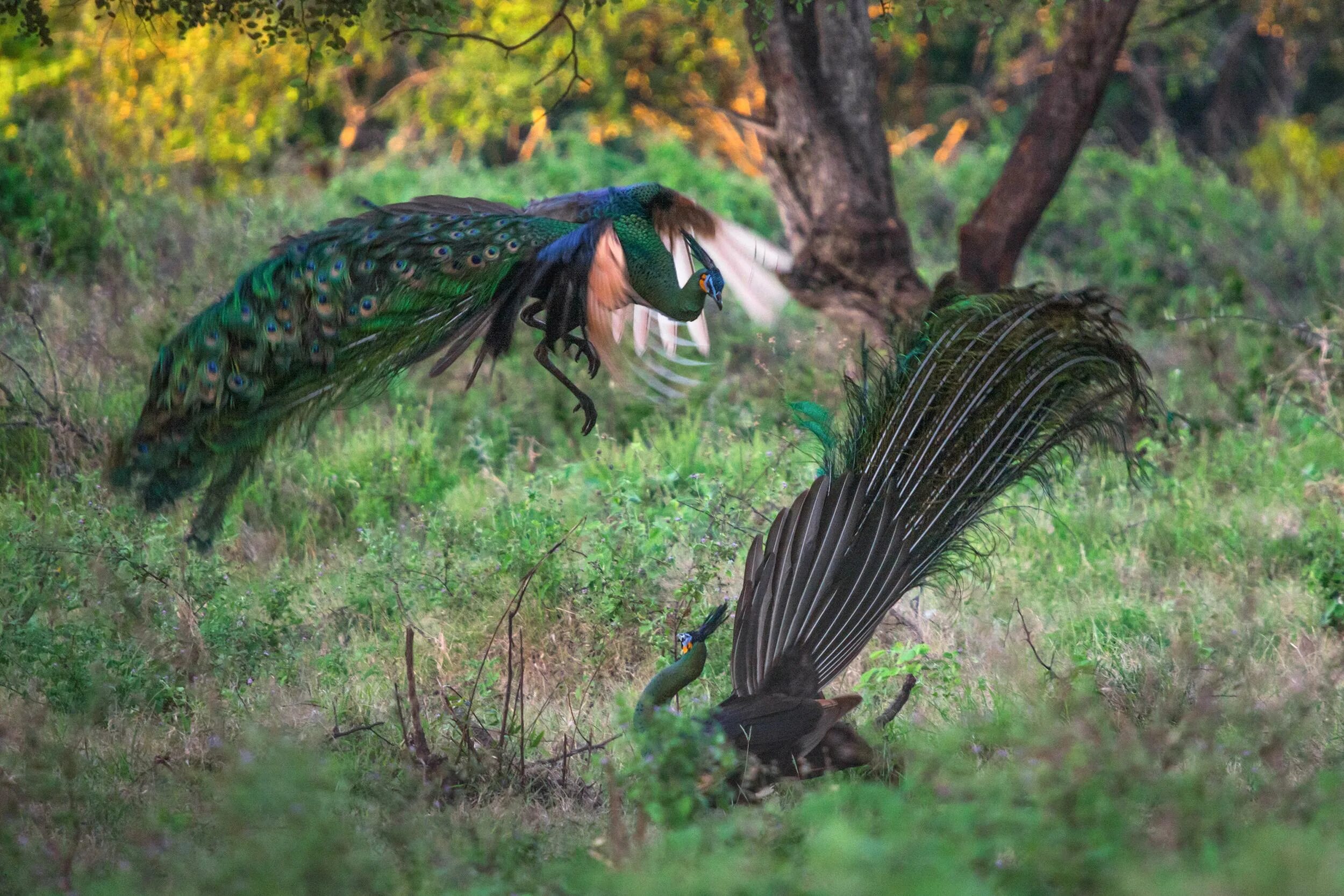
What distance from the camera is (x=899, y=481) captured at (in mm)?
4645

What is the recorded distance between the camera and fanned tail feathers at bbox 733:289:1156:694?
14.8 feet

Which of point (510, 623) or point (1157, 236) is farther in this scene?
point (1157, 236)

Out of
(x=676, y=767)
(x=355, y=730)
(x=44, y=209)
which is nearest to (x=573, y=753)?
(x=355, y=730)

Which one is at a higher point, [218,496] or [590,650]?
[218,496]

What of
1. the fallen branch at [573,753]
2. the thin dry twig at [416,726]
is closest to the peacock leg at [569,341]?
the thin dry twig at [416,726]

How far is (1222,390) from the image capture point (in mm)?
8414

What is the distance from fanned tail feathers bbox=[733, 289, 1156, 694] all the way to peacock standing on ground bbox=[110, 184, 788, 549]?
32.2 inches

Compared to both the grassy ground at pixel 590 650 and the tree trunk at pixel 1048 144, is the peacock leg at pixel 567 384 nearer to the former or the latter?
the grassy ground at pixel 590 650

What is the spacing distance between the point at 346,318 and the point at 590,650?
187 centimetres

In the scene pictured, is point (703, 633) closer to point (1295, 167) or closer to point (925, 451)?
point (925, 451)

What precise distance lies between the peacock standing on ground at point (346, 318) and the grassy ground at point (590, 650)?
95cm

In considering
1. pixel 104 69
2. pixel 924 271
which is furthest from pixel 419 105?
pixel 924 271

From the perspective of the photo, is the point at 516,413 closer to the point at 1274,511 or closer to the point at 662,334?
the point at 662,334

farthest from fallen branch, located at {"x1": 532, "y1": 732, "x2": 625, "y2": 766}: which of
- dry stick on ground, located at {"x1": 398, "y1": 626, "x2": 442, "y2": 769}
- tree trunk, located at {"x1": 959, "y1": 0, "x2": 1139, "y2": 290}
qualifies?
tree trunk, located at {"x1": 959, "y1": 0, "x2": 1139, "y2": 290}
